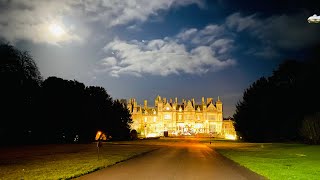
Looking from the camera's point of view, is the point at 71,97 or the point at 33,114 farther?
the point at 71,97

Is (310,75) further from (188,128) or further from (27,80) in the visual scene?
(188,128)

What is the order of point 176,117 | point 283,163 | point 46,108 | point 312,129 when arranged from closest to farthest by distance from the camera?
point 283,163
point 312,129
point 46,108
point 176,117

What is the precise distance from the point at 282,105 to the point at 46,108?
1687 inches

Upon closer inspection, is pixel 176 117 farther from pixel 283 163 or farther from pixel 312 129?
pixel 283 163

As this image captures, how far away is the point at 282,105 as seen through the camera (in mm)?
67938

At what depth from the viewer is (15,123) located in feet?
183

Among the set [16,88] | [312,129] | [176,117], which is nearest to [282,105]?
[312,129]

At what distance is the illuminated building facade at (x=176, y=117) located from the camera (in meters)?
184

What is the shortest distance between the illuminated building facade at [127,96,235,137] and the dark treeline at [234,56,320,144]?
327 ft

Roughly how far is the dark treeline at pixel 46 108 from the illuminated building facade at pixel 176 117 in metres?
87.6

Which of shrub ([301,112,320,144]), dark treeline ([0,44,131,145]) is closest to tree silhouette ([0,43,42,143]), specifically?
dark treeline ([0,44,131,145])

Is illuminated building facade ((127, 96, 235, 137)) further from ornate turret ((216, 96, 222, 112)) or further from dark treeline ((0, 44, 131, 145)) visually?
dark treeline ((0, 44, 131, 145))

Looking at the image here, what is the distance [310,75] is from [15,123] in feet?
153

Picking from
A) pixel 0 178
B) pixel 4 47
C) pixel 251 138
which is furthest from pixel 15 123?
pixel 251 138
